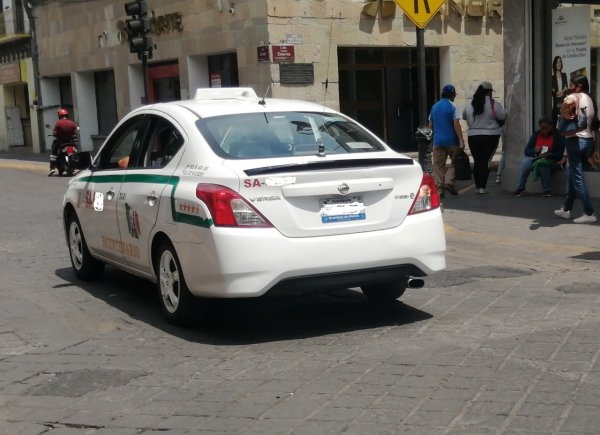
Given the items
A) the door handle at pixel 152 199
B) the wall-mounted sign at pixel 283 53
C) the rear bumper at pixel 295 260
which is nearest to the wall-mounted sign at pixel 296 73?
the wall-mounted sign at pixel 283 53

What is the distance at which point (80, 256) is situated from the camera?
909cm

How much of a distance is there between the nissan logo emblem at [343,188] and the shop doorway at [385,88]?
54.4 feet

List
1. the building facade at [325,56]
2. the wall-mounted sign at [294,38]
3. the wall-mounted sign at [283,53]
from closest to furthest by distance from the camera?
the building facade at [325,56] → the wall-mounted sign at [283,53] → the wall-mounted sign at [294,38]

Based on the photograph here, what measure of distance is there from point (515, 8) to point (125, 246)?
8995 millimetres

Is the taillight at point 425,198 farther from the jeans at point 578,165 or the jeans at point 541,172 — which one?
the jeans at point 541,172

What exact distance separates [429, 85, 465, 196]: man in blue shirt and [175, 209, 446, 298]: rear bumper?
779 centimetres

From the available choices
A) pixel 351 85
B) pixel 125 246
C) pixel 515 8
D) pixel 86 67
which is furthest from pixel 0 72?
pixel 125 246

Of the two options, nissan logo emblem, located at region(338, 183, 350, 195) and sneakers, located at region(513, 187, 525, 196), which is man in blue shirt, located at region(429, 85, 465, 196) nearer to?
sneakers, located at region(513, 187, 525, 196)

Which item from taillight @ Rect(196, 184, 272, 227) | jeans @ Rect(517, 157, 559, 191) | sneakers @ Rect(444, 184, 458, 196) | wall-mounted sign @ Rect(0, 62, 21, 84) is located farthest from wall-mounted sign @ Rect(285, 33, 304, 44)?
wall-mounted sign @ Rect(0, 62, 21, 84)

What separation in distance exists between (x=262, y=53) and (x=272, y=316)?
47.4ft

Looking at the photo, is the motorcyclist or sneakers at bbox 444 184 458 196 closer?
sneakers at bbox 444 184 458 196

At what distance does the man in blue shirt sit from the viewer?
47.0 ft

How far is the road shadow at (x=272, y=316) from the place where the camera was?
679 cm

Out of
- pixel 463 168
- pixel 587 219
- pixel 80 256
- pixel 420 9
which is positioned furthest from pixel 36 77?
pixel 587 219
